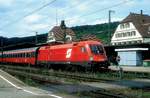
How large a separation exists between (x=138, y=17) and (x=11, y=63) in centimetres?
4965

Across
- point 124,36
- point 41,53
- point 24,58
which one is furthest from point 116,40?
point 41,53

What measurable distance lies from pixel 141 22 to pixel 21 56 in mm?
54902

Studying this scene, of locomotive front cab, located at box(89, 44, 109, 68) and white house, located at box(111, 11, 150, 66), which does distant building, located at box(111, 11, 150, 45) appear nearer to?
white house, located at box(111, 11, 150, 66)

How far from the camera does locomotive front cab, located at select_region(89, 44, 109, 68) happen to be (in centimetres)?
3734

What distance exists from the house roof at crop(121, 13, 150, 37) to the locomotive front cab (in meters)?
69.5

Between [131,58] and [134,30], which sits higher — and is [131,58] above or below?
below

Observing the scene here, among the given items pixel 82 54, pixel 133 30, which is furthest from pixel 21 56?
pixel 133 30

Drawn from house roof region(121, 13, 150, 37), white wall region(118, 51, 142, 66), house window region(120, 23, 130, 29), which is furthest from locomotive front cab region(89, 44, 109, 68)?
house window region(120, 23, 130, 29)

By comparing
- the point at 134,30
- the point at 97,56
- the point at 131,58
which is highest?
the point at 134,30

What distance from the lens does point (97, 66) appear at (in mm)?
37469

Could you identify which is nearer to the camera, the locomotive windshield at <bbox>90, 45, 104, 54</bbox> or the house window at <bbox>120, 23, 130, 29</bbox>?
the locomotive windshield at <bbox>90, 45, 104, 54</bbox>

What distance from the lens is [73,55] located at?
1586 inches

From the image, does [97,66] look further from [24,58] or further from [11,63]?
[11,63]

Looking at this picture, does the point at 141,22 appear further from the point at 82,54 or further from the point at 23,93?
the point at 23,93
